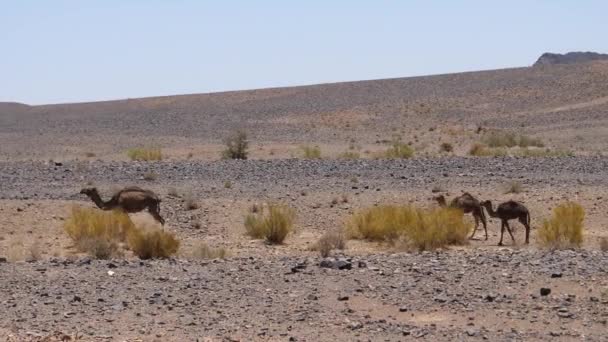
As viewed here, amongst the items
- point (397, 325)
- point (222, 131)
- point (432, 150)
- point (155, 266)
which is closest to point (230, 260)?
point (155, 266)

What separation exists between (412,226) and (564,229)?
2.69 m

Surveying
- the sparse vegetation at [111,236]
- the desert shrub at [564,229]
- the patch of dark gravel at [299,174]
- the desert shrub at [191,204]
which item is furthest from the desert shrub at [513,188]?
the sparse vegetation at [111,236]

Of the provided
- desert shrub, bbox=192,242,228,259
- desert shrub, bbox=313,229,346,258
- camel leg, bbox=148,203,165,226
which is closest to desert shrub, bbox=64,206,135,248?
camel leg, bbox=148,203,165,226

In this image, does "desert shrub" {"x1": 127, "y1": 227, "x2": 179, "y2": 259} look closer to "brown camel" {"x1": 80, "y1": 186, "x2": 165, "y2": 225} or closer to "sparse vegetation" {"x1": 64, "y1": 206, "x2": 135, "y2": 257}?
"sparse vegetation" {"x1": 64, "y1": 206, "x2": 135, "y2": 257}

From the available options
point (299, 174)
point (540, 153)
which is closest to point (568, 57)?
point (540, 153)

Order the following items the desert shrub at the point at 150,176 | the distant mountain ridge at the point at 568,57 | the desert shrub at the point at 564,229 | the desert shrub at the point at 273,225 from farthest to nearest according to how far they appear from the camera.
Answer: the distant mountain ridge at the point at 568,57 → the desert shrub at the point at 150,176 → the desert shrub at the point at 273,225 → the desert shrub at the point at 564,229

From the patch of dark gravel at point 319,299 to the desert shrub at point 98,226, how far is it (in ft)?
13.5

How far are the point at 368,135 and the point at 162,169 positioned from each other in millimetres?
32885

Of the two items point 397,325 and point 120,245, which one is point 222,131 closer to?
point 120,245

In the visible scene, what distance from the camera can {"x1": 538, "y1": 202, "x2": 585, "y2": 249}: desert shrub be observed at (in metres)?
20.3

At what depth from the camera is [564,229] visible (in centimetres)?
2106

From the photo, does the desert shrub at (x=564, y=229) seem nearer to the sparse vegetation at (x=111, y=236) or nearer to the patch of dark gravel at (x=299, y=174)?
the sparse vegetation at (x=111, y=236)

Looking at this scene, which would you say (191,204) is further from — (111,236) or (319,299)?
(319,299)

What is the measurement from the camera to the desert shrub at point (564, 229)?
20.3 meters
